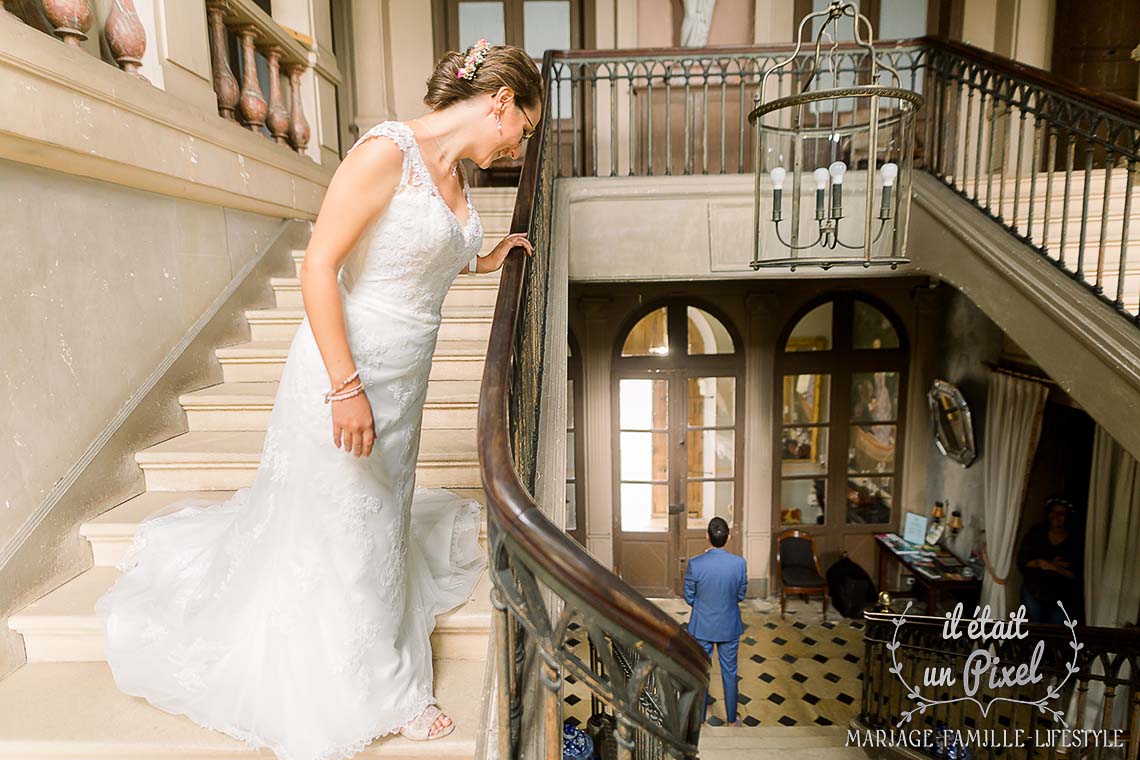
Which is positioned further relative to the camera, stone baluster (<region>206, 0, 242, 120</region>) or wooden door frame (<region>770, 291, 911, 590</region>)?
wooden door frame (<region>770, 291, 911, 590</region>)

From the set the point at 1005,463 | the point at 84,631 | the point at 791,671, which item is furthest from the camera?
the point at 791,671

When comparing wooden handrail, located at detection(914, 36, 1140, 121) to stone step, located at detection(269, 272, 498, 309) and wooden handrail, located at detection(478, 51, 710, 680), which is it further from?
wooden handrail, located at detection(478, 51, 710, 680)

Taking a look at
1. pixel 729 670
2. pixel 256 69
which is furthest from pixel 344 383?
pixel 729 670

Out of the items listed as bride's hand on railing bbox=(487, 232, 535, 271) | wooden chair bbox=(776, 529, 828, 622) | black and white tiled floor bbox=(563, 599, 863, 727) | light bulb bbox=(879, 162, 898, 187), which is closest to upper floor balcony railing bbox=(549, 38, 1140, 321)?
light bulb bbox=(879, 162, 898, 187)

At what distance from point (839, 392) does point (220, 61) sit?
660cm

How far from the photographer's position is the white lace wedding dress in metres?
1.35

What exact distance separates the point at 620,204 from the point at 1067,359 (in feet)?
8.46

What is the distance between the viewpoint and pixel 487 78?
4.54 feet

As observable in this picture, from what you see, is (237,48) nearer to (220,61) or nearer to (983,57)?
(220,61)

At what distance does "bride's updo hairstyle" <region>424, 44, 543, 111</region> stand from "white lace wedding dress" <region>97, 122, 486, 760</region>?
15cm

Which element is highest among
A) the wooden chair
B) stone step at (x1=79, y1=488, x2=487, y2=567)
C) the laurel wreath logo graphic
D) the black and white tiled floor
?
stone step at (x1=79, y1=488, x2=487, y2=567)

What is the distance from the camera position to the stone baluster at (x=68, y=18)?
2053 millimetres

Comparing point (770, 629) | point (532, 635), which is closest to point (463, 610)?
point (532, 635)

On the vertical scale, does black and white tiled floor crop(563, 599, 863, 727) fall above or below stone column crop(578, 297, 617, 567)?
below
